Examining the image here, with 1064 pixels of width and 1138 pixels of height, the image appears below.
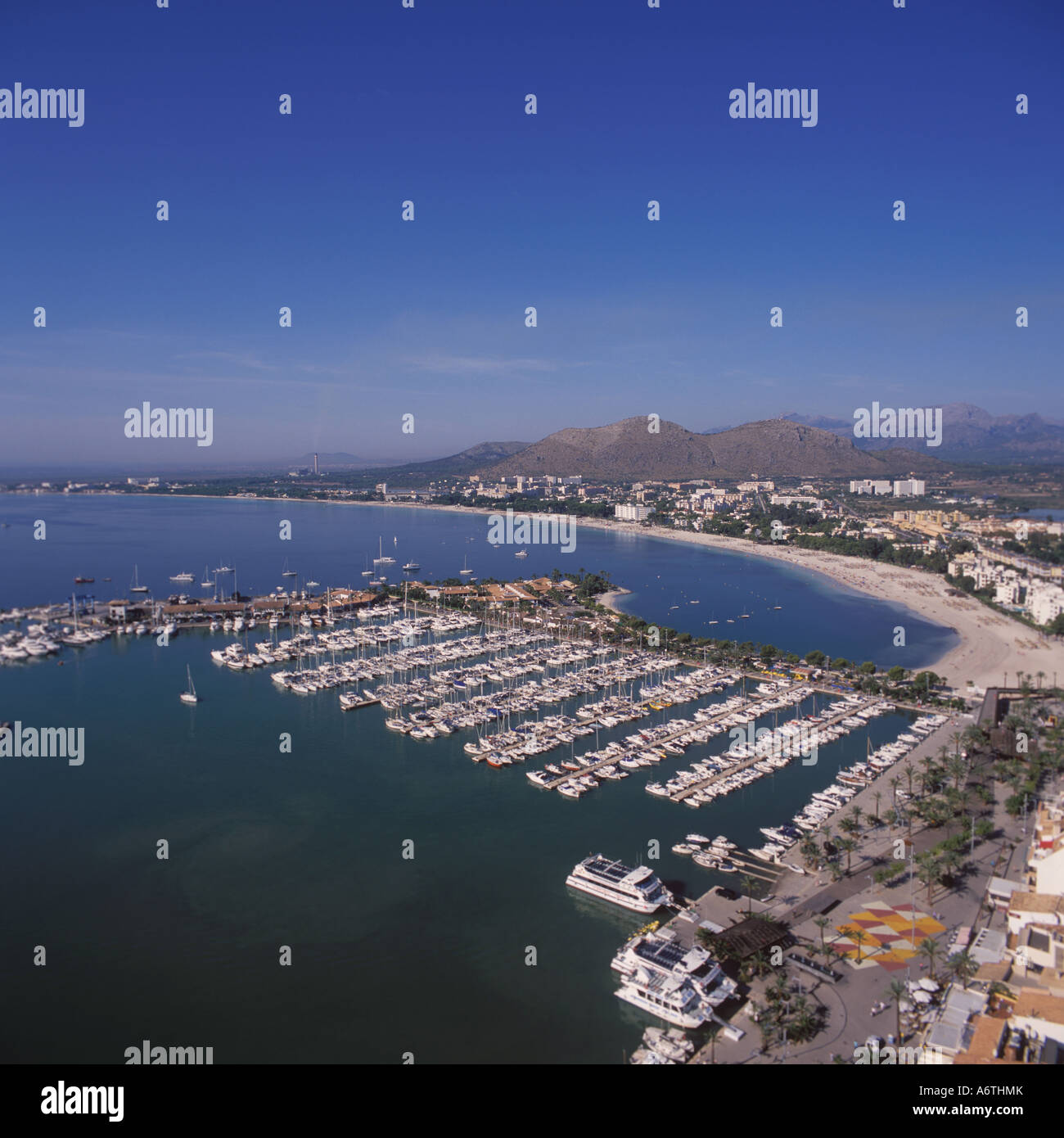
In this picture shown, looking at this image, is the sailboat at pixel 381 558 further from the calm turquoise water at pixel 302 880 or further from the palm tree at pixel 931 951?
the palm tree at pixel 931 951

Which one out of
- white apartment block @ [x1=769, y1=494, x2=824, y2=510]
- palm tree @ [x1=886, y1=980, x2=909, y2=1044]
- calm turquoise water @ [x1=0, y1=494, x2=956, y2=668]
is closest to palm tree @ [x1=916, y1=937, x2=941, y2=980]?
palm tree @ [x1=886, y1=980, x2=909, y2=1044]

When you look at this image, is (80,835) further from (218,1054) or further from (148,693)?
(148,693)

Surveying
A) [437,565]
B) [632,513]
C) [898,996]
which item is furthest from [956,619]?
[632,513]

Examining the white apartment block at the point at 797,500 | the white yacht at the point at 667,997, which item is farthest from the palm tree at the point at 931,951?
the white apartment block at the point at 797,500

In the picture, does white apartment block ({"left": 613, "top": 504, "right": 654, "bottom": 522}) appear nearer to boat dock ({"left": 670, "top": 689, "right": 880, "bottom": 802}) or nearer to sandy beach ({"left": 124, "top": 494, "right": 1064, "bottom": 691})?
sandy beach ({"left": 124, "top": 494, "right": 1064, "bottom": 691})

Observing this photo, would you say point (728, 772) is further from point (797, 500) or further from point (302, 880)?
point (797, 500)
